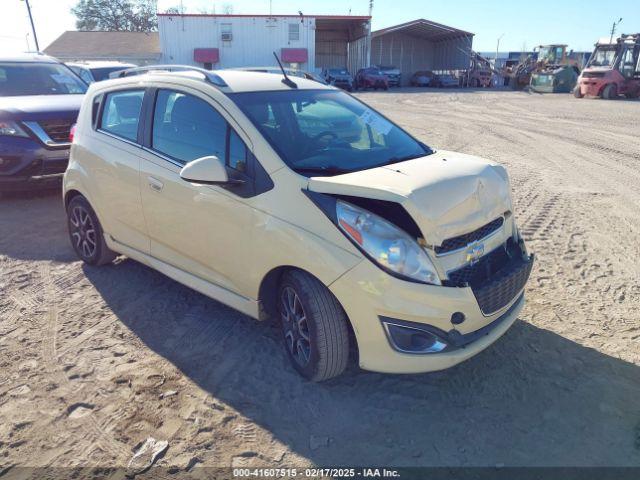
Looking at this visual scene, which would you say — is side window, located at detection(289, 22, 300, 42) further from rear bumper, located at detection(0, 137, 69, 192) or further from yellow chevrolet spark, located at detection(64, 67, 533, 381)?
yellow chevrolet spark, located at detection(64, 67, 533, 381)

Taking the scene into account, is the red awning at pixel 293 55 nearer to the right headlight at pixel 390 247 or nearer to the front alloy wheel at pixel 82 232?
the front alloy wheel at pixel 82 232

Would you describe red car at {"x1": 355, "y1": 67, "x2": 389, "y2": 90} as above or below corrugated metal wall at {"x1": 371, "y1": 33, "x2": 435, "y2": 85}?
below

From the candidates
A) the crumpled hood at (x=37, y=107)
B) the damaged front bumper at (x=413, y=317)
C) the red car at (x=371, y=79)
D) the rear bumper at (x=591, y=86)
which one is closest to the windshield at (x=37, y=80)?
the crumpled hood at (x=37, y=107)

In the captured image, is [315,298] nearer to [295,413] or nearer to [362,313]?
[362,313]

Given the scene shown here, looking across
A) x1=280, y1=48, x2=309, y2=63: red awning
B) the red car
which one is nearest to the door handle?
the red car

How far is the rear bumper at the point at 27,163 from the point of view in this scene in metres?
6.41

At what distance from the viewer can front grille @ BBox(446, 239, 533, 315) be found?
9.05ft

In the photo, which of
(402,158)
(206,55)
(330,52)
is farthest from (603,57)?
(330,52)

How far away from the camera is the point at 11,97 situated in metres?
7.22

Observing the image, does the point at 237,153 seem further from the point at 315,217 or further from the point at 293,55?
the point at 293,55

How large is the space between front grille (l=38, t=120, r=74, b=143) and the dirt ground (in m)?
2.33

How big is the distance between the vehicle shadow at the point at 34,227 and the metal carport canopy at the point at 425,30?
141 ft

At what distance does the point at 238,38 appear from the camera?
1467 inches

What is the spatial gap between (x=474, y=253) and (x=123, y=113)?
312 centimetres
